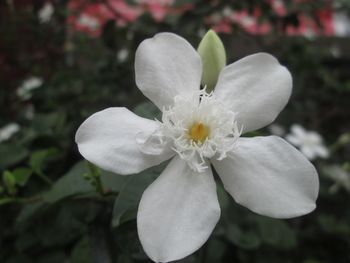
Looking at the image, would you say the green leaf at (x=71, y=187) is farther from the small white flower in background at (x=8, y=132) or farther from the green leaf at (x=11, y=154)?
the small white flower in background at (x=8, y=132)

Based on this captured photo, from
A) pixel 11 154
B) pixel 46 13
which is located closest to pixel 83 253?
pixel 11 154

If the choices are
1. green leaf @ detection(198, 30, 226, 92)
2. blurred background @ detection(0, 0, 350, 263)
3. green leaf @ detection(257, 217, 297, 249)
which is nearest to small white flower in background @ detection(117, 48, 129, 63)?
blurred background @ detection(0, 0, 350, 263)

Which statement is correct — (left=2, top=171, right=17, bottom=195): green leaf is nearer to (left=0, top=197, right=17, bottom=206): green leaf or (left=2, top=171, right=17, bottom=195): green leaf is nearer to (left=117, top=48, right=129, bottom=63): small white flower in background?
(left=0, top=197, right=17, bottom=206): green leaf

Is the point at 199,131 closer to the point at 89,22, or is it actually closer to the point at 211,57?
the point at 211,57

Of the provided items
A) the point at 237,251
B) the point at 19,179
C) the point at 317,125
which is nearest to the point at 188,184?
the point at 19,179

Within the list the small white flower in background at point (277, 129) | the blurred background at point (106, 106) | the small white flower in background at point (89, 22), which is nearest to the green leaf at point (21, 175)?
the blurred background at point (106, 106)

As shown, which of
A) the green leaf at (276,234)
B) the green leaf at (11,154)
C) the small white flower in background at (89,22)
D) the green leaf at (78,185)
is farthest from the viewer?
the small white flower in background at (89,22)

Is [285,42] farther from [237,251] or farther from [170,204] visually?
[170,204]
